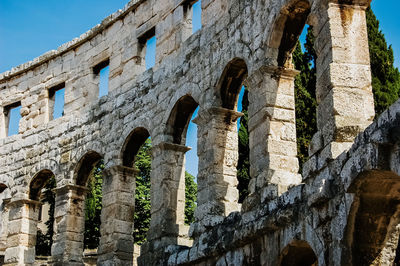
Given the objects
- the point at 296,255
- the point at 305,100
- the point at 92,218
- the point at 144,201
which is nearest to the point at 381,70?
the point at 305,100

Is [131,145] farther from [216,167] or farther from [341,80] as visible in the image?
[341,80]

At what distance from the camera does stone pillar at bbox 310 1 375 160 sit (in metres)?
6.83

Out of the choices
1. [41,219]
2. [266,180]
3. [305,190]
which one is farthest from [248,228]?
[41,219]

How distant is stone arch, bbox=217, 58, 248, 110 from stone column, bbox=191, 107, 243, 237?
22 cm

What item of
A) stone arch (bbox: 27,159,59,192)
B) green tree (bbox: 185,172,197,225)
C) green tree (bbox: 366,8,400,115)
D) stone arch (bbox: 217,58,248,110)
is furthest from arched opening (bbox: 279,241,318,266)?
green tree (bbox: 185,172,197,225)

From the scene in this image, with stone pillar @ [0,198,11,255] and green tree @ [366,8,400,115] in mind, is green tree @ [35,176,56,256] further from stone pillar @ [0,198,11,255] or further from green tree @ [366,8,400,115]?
green tree @ [366,8,400,115]

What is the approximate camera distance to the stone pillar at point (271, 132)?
838 centimetres

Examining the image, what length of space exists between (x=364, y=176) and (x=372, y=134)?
0.40 m

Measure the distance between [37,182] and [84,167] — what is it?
1740 millimetres

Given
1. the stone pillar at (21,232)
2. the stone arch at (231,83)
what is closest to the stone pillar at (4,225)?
the stone pillar at (21,232)

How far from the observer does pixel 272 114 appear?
8727 millimetres

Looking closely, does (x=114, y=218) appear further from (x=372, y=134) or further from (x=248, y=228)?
(x=372, y=134)

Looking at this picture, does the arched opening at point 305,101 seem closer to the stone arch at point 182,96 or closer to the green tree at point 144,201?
the stone arch at point 182,96

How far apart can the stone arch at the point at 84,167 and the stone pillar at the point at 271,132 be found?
552 centimetres
